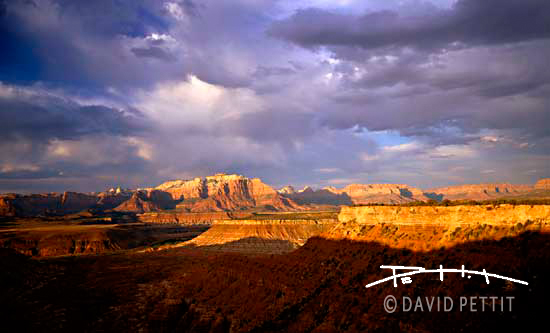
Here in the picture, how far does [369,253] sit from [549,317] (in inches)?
747

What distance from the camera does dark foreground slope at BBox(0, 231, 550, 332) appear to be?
2208 cm

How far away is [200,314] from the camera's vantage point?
38688mm

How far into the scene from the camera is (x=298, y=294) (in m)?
35.1

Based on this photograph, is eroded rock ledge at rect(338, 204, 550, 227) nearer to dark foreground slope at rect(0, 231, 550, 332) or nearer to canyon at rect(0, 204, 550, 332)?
canyon at rect(0, 204, 550, 332)

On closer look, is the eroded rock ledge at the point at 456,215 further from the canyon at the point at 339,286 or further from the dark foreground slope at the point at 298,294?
the dark foreground slope at the point at 298,294

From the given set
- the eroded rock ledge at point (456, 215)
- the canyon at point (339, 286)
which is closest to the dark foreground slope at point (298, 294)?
the canyon at point (339, 286)

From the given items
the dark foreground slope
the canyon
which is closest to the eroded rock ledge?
the canyon

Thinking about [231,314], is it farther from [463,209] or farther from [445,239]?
[463,209]

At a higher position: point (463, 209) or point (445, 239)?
point (463, 209)

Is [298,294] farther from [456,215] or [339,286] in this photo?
[456,215]

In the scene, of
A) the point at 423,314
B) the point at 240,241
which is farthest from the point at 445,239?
the point at 240,241

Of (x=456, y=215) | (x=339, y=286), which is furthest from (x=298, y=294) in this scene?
(x=456, y=215)

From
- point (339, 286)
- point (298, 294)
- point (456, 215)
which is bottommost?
point (298, 294)

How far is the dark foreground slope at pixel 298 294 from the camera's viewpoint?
22078 mm
